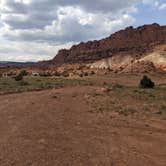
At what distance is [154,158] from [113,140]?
2191 mm

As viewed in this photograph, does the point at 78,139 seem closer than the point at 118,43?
Yes

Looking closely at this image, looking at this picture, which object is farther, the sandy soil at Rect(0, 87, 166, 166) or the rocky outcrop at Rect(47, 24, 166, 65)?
the rocky outcrop at Rect(47, 24, 166, 65)

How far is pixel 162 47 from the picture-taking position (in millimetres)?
74625

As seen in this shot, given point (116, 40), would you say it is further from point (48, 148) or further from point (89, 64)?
point (48, 148)

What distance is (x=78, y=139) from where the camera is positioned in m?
11.9

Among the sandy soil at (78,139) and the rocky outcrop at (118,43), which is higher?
the rocky outcrop at (118,43)

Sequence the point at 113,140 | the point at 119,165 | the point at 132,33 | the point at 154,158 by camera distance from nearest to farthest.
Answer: the point at 119,165, the point at 154,158, the point at 113,140, the point at 132,33

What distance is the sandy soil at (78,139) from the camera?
9.54m

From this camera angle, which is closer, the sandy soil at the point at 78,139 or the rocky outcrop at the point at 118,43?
the sandy soil at the point at 78,139

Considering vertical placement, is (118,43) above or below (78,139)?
above

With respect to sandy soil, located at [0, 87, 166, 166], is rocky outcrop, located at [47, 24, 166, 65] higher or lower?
higher

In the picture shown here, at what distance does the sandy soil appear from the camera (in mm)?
9539

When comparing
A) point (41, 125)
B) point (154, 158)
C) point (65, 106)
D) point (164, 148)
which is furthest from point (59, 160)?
point (65, 106)

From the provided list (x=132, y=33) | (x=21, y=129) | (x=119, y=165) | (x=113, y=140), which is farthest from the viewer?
(x=132, y=33)
